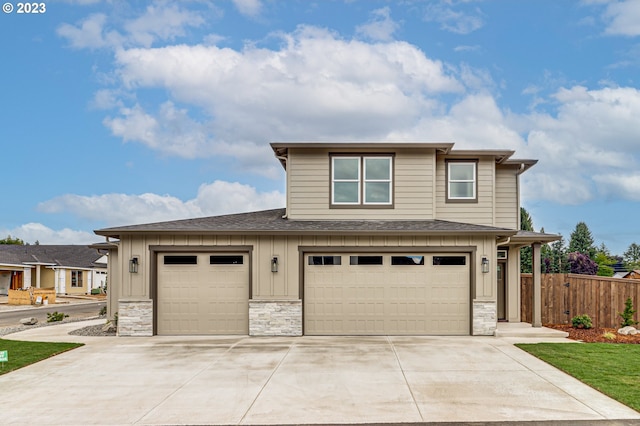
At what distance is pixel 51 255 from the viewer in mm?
49531

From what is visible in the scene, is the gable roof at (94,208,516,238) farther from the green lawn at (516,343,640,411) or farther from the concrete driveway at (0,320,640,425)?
the green lawn at (516,343,640,411)

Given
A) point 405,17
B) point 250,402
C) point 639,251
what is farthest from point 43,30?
point 639,251

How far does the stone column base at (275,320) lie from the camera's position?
14.7 m

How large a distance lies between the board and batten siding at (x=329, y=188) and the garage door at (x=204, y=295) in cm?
281

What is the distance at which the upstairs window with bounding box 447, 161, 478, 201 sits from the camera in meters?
17.0

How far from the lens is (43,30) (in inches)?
739

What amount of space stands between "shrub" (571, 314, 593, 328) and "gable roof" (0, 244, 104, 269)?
39.5 m

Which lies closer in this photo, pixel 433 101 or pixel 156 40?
pixel 156 40

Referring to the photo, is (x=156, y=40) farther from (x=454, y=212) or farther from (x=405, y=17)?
(x=454, y=212)

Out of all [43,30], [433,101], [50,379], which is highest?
[43,30]

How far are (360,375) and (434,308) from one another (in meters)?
5.79

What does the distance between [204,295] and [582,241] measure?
55062 mm

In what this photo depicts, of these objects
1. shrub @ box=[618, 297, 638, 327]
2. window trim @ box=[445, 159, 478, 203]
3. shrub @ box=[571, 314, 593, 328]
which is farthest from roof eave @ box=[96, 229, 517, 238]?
shrub @ box=[618, 297, 638, 327]

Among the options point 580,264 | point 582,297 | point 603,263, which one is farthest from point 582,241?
point 582,297
